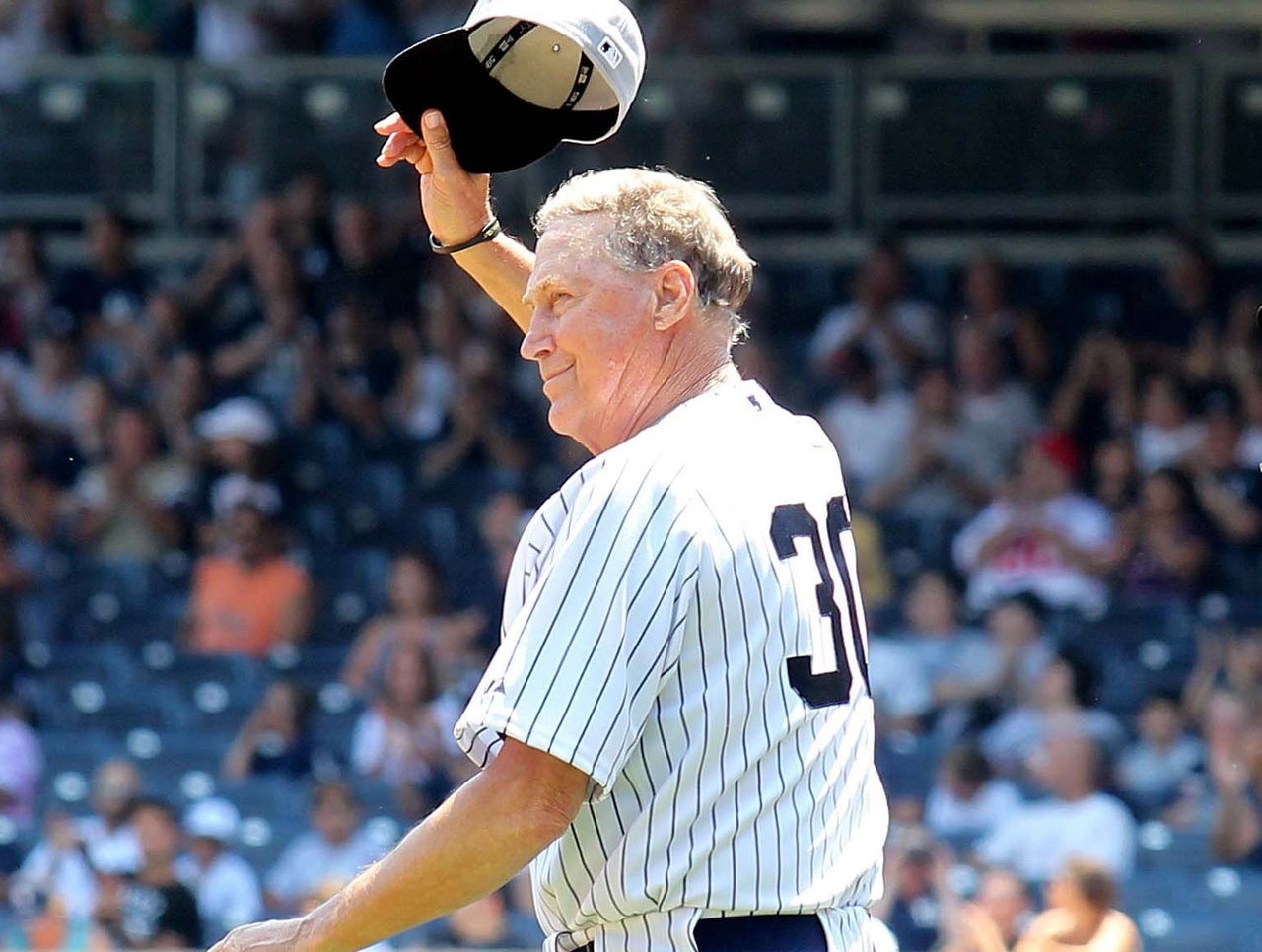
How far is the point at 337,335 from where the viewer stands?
10.1m

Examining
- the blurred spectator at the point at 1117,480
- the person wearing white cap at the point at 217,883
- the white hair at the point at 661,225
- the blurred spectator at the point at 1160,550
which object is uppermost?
the white hair at the point at 661,225

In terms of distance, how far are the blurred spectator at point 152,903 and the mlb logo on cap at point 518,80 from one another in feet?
15.3

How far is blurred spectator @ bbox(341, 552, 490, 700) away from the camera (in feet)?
26.6

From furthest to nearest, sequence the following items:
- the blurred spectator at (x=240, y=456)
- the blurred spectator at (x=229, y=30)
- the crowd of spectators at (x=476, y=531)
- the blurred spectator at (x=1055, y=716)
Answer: the blurred spectator at (x=229, y=30), the blurred spectator at (x=240, y=456), the blurred spectator at (x=1055, y=716), the crowd of spectators at (x=476, y=531)

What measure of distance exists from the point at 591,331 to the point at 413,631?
6.12 metres

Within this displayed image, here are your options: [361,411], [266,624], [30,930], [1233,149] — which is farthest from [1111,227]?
[30,930]

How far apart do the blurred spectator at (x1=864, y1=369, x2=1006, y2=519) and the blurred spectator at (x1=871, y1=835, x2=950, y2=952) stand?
106 inches

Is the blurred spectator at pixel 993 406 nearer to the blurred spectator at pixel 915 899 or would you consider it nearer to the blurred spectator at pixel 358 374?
the blurred spectator at pixel 358 374

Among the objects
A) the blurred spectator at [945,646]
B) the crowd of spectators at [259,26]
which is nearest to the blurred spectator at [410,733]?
the blurred spectator at [945,646]

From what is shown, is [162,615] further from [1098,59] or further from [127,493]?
[1098,59]

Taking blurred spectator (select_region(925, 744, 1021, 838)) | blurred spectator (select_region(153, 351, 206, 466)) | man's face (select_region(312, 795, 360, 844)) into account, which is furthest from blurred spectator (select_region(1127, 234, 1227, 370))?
blurred spectator (select_region(153, 351, 206, 466))

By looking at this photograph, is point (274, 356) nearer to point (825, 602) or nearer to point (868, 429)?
point (868, 429)

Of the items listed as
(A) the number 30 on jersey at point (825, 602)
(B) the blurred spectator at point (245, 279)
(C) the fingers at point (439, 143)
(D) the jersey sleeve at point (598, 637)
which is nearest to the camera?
(D) the jersey sleeve at point (598, 637)

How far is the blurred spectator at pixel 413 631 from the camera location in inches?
320
